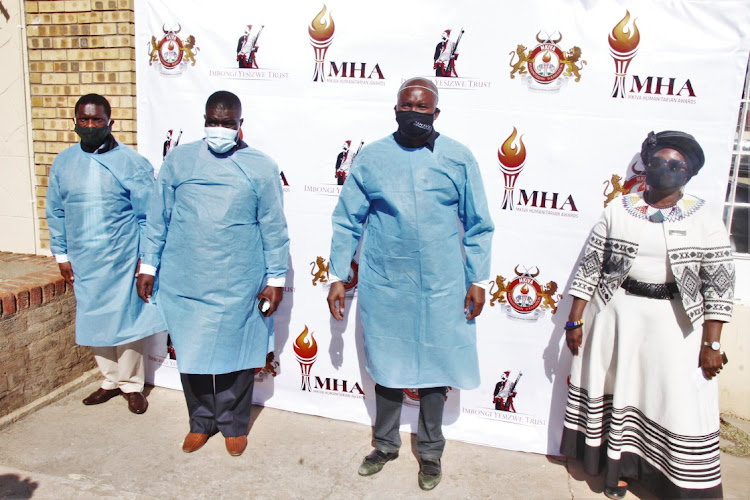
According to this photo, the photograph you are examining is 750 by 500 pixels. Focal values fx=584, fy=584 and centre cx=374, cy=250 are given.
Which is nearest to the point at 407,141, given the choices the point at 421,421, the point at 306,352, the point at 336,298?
the point at 336,298

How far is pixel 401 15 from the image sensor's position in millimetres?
3232

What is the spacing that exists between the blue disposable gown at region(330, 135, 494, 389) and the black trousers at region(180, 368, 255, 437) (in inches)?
32.1

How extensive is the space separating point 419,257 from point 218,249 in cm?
105

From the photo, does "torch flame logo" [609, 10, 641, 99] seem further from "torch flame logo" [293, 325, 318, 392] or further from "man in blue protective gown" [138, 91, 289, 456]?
"torch flame logo" [293, 325, 318, 392]

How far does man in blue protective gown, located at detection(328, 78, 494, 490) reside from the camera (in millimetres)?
2850

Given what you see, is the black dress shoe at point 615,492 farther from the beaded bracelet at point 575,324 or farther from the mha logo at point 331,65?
the mha logo at point 331,65

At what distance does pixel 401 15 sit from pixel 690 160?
1669 millimetres

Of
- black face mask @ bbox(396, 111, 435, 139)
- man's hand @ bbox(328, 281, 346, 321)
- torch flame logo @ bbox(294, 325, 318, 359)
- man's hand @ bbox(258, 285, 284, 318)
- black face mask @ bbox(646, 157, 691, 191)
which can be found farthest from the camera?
torch flame logo @ bbox(294, 325, 318, 359)

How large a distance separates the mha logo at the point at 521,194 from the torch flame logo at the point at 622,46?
1.83ft

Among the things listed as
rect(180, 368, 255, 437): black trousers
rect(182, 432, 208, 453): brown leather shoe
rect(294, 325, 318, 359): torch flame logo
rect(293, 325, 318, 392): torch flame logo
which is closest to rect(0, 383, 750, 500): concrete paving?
rect(182, 432, 208, 453): brown leather shoe

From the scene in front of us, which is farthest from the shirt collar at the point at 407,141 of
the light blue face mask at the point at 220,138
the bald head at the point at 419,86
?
the light blue face mask at the point at 220,138

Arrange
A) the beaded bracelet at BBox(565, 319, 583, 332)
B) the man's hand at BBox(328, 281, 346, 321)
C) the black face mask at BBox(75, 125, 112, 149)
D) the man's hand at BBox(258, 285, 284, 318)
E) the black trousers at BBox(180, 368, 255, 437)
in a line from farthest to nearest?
→ the black face mask at BBox(75, 125, 112, 149) → the black trousers at BBox(180, 368, 255, 437) → the man's hand at BBox(258, 285, 284, 318) → the man's hand at BBox(328, 281, 346, 321) → the beaded bracelet at BBox(565, 319, 583, 332)

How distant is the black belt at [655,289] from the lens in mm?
2693

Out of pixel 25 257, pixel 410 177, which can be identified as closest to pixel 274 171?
pixel 410 177
